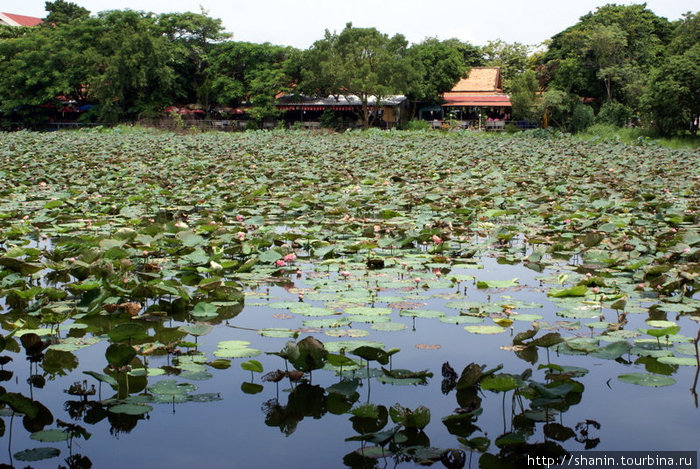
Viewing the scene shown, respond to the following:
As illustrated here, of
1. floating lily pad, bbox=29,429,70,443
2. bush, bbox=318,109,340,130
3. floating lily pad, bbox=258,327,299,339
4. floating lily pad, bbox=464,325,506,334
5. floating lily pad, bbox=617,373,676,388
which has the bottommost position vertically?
floating lily pad, bbox=29,429,70,443

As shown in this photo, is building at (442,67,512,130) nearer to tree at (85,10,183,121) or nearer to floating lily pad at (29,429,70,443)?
tree at (85,10,183,121)

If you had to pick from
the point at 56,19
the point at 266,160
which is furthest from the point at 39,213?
the point at 56,19

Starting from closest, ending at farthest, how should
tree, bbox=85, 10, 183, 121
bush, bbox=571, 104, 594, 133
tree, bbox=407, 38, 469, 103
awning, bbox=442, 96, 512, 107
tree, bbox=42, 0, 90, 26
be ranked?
bush, bbox=571, 104, 594, 133
tree, bbox=85, 10, 183, 121
tree, bbox=407, 38, 469, 103
awning, bbox=442, 96, 512, 107
tree, bbox=42, 0, 90, 26

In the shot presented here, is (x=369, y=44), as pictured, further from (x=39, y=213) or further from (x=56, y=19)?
(x=39, y=213)

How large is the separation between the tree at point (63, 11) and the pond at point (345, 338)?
33.5 meters

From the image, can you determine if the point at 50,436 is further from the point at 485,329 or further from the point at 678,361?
the point at 678,361

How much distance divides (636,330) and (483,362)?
641mm

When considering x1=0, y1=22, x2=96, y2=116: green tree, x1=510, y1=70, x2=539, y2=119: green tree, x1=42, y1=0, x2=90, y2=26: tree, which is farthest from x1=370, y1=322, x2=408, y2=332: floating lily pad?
x1=42, y1=0, x2=90, y2=26: tree

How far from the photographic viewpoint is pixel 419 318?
2.70 meters

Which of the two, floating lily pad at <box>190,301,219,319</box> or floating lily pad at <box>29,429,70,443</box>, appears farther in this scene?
floating lily pad at <box>190,301,219,319</box>

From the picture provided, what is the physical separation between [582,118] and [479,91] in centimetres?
984

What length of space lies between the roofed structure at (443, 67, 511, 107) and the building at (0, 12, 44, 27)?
26.7 metres

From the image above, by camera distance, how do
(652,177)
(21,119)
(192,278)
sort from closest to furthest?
(192,278) → (652,177) → (21,119)

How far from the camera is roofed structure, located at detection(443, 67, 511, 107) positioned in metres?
30.0
